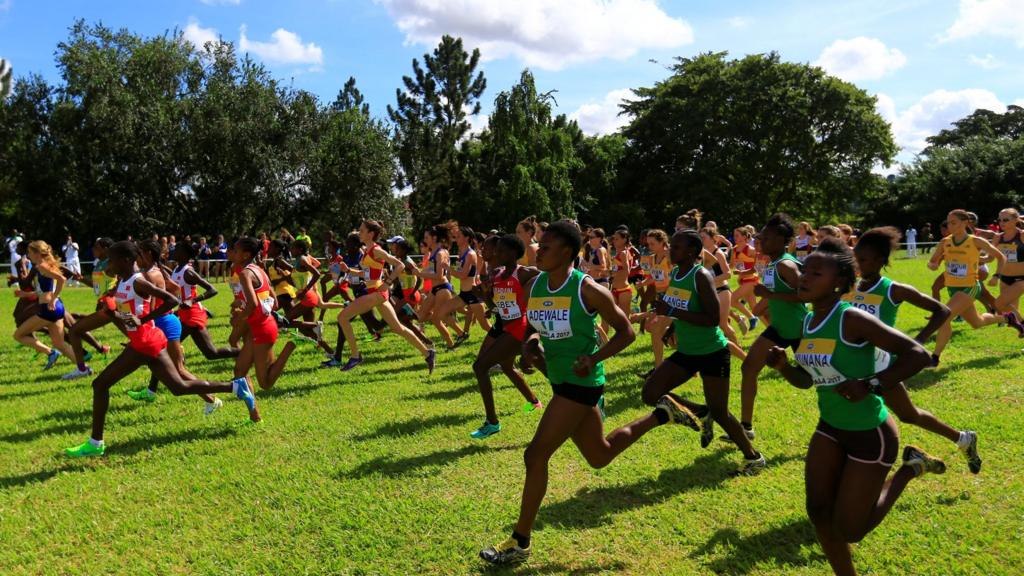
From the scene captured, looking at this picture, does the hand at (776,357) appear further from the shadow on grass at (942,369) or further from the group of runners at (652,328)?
the shadow on grass at (942,369)

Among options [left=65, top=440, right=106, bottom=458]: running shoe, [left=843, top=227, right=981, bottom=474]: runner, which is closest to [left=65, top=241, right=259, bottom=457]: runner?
[left=65, top=440, right=106, bottom=458]: running shoe

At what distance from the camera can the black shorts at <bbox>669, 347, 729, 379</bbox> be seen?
19.0ft

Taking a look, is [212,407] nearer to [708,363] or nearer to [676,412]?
[676,412]

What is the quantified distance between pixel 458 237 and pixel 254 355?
4.10 m

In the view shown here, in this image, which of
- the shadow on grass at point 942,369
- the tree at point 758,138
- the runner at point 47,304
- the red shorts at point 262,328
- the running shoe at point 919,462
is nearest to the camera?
the running shoe at point 919,462

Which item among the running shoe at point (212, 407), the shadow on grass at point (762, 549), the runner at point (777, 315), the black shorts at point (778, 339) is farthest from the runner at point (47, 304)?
the shadow on grass at point (762, 549)

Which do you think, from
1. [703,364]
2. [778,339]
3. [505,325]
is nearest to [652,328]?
[505,325]

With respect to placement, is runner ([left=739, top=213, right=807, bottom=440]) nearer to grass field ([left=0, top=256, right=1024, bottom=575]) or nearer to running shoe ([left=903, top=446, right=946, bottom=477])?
grass field ([left=0, top=256, right=1024, bottom=575])

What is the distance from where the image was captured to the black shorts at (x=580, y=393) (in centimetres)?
451

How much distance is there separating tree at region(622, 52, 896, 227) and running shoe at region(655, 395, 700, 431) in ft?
139

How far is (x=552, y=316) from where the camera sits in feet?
15.4

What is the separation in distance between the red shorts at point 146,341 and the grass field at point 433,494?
3.31 ft

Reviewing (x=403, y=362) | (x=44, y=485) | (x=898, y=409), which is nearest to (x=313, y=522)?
(x=44, y=485)

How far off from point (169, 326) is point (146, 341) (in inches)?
56.9
